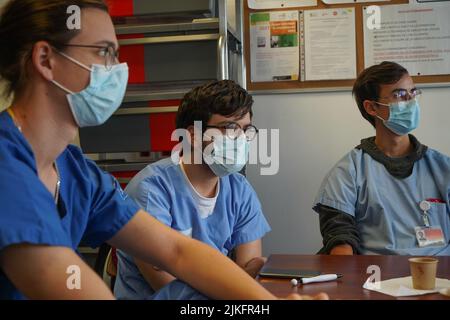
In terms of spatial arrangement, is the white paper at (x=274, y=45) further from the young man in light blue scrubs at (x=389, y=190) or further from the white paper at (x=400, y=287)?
the white paper at (x=400, y=287)

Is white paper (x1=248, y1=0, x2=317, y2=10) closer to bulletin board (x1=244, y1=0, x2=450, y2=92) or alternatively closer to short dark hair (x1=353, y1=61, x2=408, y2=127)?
bulletin board (x1=244, y1=0, x2=450, y2=92)

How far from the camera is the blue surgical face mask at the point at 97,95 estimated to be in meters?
1.09

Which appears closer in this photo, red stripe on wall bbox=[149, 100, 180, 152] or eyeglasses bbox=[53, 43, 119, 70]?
eyeglasses bbox=[53, 43, 119, 70]

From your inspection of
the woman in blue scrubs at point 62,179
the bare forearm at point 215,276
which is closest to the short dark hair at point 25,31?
the woman in blue scrubs at point 62,179

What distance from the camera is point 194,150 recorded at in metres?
1.78

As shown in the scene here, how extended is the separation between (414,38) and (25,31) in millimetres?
2067

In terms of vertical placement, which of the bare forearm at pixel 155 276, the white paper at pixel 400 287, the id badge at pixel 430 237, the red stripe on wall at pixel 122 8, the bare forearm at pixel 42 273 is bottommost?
the id badge at pixel 430 237

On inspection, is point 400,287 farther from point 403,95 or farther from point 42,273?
point 403,95

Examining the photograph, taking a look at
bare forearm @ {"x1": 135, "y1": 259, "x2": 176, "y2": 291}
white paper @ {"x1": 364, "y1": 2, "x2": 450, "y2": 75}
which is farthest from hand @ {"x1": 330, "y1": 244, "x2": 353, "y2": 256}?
white paper @ {"x1": 364, "y1": 2, "x2": 450, "y2": 75}

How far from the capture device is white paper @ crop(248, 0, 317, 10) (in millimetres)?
2668

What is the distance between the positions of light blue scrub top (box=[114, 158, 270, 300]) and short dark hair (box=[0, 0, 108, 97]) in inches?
24.1

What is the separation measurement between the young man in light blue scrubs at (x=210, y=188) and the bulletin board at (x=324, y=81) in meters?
0.96

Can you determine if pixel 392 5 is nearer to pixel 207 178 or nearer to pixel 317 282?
→ pixel 207 178

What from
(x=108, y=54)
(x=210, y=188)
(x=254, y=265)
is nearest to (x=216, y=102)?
(x=210, y=188)
